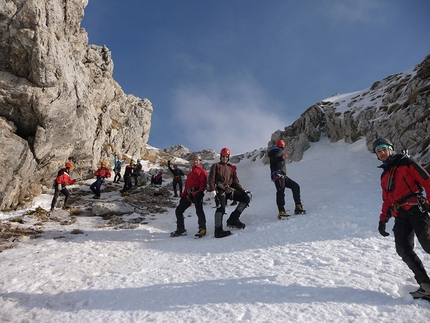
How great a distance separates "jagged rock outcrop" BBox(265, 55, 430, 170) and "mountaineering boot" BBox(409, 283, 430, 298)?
43.8 ft

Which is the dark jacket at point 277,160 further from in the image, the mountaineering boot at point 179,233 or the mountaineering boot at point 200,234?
the mountaineering boot at point 179,233

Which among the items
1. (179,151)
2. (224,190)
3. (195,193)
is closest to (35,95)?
(195,193)

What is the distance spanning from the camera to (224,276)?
520cm

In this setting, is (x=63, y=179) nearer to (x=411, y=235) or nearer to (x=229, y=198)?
(x=229, y=198)

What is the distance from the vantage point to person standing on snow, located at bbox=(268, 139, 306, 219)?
10.0 meters

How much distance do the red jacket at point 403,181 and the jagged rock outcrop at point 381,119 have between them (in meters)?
12.6

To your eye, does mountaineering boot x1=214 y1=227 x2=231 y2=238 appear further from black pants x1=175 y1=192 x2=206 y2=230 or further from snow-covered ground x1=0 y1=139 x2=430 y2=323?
black pants x1=175 y1=192 x2=206 y2=230

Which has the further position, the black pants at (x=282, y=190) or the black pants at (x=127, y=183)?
the black pants at (x=127, y=183)

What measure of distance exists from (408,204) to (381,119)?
2884cm

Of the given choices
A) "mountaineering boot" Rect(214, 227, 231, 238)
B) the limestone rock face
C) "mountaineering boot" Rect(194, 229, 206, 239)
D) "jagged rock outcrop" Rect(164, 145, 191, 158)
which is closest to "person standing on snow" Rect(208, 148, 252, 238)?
"mountaineering boot" Rect(214, 227, 231, 238)

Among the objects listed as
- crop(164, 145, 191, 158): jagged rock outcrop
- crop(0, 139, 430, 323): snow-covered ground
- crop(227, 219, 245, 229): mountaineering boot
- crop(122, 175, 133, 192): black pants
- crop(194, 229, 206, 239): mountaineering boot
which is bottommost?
crop(0, 139, 430, 323): snow-covered ground

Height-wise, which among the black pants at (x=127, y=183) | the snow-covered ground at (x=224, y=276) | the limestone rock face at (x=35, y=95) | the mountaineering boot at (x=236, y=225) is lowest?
the snow-covered ground at (x=224, y=276)

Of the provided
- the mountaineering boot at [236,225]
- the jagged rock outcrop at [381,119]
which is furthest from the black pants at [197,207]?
the jagged rock outcrop at [381,119]

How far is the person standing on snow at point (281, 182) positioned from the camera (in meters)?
10.0
